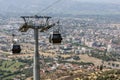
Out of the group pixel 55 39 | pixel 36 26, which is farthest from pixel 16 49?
pixel 36 26

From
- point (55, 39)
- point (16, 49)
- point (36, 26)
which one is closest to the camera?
point (36, 26)

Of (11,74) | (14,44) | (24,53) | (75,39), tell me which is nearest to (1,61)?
(24,53)

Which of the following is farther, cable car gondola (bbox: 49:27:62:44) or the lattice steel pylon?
cable car gondola (bbox: 49:27:62:44)

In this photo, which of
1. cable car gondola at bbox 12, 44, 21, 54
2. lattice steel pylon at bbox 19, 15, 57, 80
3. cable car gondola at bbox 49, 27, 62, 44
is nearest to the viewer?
lattice steel pylon at bbox 19, 15, 57, 80

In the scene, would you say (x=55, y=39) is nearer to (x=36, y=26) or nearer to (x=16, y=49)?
(x=36, y=26)

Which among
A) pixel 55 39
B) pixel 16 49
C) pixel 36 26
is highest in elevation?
pixel 36 26

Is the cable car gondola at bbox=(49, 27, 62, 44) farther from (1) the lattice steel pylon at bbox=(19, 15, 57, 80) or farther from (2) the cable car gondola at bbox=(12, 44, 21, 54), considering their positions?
(2) the cable car gondola at bbox=(12, 44, 21, 54)

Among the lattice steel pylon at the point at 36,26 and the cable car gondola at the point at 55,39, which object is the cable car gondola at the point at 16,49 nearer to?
the cable car gondola at the point at 55,39

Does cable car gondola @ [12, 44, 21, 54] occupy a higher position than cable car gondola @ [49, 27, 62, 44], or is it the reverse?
cable car gondola @ [49, 27, 62, 44]

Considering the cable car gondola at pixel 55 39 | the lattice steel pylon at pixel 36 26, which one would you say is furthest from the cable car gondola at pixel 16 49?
the lattice steel pylon at pixel 36 26

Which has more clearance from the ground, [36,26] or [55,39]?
[36,26]

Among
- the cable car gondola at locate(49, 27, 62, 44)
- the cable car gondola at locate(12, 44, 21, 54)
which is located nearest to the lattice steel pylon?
the cable car gondola at locate(49, 27, 62, 44)

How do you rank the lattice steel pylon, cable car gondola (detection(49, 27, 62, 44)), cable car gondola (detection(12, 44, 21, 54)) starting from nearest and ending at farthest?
the lattice steel pylon < cable car gondola (detection(49, 27, 62, 44)) < cable car gondola (detection(12, 44, 21, 54))
